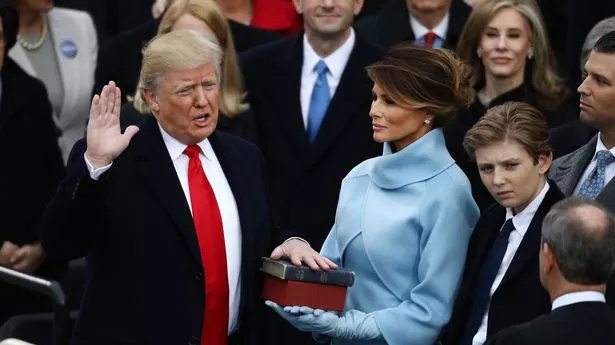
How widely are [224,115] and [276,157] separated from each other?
1.10 ft

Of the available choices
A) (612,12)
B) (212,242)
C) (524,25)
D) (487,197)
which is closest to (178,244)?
(212,242)

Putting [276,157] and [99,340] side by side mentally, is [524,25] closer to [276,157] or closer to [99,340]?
[276,157]

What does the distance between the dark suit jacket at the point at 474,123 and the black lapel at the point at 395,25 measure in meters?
0.85

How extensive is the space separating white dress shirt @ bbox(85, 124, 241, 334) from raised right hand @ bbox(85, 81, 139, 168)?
222 millimetres

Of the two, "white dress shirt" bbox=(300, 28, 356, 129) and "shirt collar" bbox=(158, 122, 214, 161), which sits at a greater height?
"white dress shirt" bbox=(300, 28, 356, 129)

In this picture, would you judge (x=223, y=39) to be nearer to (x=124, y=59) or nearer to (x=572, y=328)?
(x=124, y=59)

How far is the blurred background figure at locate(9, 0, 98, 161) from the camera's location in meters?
8.07

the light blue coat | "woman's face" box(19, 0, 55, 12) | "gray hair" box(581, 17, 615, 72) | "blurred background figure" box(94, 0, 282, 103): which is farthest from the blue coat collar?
"woman's face" box(19, 0, 55, 12)

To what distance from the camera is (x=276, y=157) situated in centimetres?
714

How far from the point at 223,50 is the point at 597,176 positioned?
83.2 inches

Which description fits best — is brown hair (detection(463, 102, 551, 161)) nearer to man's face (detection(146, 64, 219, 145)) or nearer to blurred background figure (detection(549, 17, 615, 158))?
blurred background figure (detection(549, 17, 615, 158))

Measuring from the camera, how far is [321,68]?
729 centimetres

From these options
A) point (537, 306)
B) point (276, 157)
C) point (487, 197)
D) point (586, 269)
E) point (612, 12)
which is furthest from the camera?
point (612, 12)

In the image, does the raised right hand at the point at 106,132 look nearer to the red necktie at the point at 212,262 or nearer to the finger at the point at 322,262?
the red necktie at the point at 212,262
